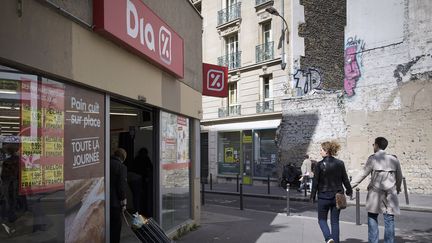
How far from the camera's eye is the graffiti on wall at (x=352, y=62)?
21444 millimetres

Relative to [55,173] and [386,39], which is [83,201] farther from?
[386,39]

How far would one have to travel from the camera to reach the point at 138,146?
10023mm

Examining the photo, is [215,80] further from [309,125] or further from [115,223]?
[309,125]

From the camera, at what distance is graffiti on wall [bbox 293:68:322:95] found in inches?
977

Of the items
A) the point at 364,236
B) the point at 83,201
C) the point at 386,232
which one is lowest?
the point at 364,236

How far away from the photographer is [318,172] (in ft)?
24.5

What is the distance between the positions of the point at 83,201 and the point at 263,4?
75.1 feet

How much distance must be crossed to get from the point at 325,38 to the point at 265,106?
534cm

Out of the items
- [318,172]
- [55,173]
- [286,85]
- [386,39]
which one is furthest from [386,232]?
[286,85]

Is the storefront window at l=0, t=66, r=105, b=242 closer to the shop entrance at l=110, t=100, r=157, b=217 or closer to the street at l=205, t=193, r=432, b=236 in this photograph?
the shop entrance at l=110, t=100, r=157, b=217

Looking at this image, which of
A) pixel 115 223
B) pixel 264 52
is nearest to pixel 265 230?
pixel 115 223

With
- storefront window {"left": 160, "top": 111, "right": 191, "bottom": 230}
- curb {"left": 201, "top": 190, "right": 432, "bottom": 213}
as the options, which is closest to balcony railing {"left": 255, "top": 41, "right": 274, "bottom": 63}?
curb {"left": 201, "top": 190, "right": 432, "bottom": 213}

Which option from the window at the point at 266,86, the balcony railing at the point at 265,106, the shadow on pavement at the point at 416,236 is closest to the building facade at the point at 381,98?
the balcony railing at the point at 265,106

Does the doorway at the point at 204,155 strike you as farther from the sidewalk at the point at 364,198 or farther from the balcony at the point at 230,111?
the sidewalk at the point at 364,198
